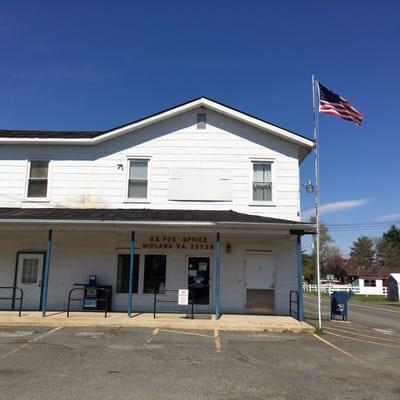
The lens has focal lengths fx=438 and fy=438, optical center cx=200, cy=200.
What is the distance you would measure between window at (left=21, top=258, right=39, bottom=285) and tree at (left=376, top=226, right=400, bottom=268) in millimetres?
87211

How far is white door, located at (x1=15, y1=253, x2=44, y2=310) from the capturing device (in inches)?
637

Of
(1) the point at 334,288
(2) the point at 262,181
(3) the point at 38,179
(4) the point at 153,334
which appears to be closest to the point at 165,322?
(4) the point at 153,334

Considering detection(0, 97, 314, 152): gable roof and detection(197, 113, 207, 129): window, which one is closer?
detection(0, 97, 314, 152): gable roof

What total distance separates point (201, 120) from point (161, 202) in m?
3.65

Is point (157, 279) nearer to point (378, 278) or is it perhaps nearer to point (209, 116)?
point (209, 116)

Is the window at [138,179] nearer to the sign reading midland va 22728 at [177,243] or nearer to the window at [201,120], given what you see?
the sign reading midland va 22728 at [177,243]

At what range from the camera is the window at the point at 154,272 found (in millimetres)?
16188

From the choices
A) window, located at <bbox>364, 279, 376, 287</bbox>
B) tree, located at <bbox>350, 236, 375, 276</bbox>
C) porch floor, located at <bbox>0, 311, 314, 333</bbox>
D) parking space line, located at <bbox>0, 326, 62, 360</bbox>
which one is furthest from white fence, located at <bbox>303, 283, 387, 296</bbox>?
tree, located at <bbox>350, 236, 375, 276</bbox>

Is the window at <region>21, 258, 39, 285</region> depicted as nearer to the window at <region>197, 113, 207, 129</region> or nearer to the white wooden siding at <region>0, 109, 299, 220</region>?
the white wooden siding at <region>0, 109, 299, 220</region>

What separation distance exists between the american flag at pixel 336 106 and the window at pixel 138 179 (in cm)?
700

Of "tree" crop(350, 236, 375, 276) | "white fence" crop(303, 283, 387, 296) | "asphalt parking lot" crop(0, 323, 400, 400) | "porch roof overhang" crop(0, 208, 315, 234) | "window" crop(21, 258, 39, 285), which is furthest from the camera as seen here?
"tree" crop(350, 236, 375, 276)

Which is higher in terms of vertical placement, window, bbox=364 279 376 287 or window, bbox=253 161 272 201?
window, bbox=253 161 272 201

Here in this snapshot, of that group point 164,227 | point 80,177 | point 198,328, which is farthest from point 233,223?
point 80,177

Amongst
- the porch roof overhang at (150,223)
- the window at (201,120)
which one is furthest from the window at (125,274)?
the window at (201,120)
